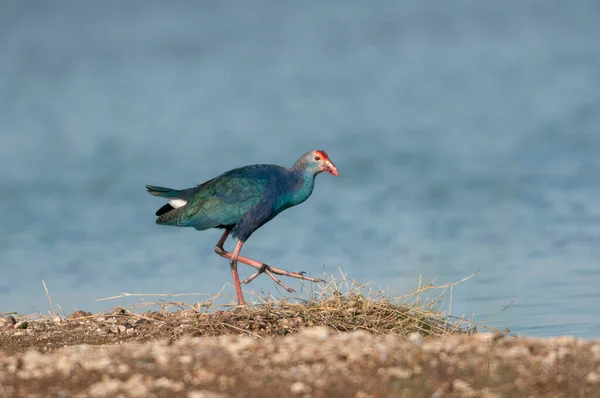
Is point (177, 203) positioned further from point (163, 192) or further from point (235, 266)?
point (235, 266)

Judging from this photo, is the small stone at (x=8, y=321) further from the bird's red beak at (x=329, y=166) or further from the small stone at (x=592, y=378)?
the small stone at (x=592, y=378)

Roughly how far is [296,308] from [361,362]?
13.4 feet

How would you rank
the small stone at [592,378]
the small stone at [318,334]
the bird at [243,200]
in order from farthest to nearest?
the bird at [243,200] → the small stone at [318,334] → the small stone at [592,378]

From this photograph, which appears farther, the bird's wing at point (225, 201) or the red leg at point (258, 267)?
the bird's wing at point (225, 201)

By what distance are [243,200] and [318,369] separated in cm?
549

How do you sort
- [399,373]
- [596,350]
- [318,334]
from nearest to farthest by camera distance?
1. [399,373]
2. [596,350]
3. [318,334]

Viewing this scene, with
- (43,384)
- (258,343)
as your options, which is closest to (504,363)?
(258,343)

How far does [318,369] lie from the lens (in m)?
5.48

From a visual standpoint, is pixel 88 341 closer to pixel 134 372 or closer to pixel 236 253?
pixel 236 253

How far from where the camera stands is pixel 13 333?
10.4m

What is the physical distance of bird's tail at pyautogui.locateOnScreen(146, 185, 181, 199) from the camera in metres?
11.5

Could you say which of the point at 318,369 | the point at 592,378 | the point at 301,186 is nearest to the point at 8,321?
the point at 301,186

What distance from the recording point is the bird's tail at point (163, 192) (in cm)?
1153

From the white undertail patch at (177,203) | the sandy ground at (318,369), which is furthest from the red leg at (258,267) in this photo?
the sandy ground at (318,369)
